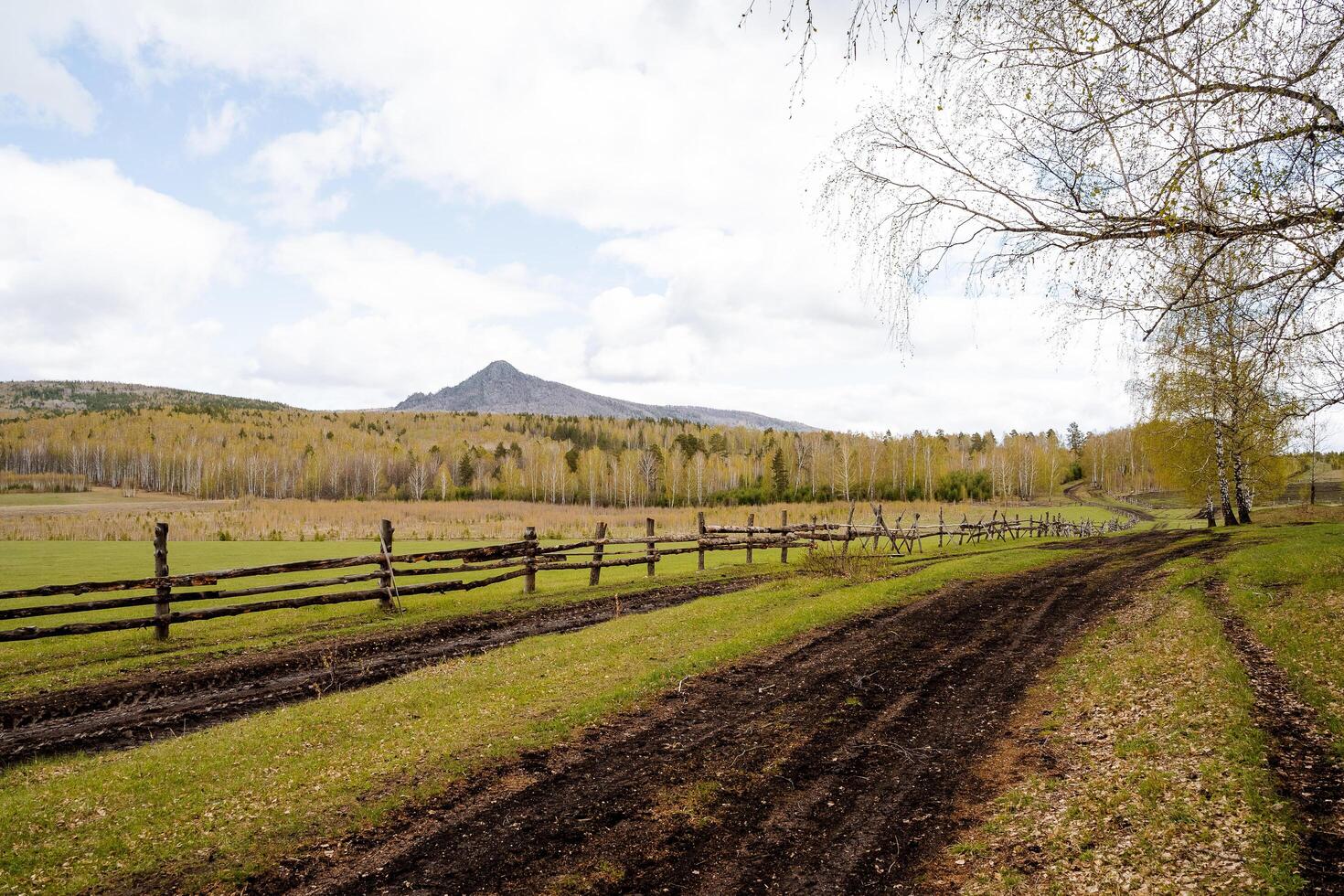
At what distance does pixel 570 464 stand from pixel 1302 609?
4296 inches

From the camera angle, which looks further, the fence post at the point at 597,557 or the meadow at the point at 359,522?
the meadow at the point at 359,522

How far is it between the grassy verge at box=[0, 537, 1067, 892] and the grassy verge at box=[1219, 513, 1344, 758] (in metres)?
6.43

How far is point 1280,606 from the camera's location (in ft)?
34.5

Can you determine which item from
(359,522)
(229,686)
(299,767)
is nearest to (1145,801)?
(299,767)

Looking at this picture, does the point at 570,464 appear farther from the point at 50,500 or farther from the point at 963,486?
the point at 50,500

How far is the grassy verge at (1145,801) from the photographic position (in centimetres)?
411

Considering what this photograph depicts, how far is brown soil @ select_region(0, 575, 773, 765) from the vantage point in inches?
310

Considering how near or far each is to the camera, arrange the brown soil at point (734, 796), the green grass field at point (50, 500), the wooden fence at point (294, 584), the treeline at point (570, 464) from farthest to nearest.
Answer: the treeline at point (570, 464), the green grass field at point (50, 500), the wooden fence at point (294, 584), the brown soil at point (734, 796)

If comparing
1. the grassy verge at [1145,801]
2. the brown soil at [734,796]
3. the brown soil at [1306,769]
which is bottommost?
the brown soil at [734,796]

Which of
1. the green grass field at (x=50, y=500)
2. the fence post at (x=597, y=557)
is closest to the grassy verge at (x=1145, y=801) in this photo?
the fence post at (x=597, y=557)

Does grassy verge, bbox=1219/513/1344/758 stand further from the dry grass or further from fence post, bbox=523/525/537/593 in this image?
the dry grass

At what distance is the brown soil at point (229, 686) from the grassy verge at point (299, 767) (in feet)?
2.27

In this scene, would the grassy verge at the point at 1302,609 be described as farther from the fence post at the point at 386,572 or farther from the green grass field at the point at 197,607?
the fence post at the point at 386,572

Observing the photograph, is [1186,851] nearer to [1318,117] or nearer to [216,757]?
[1318,117]
